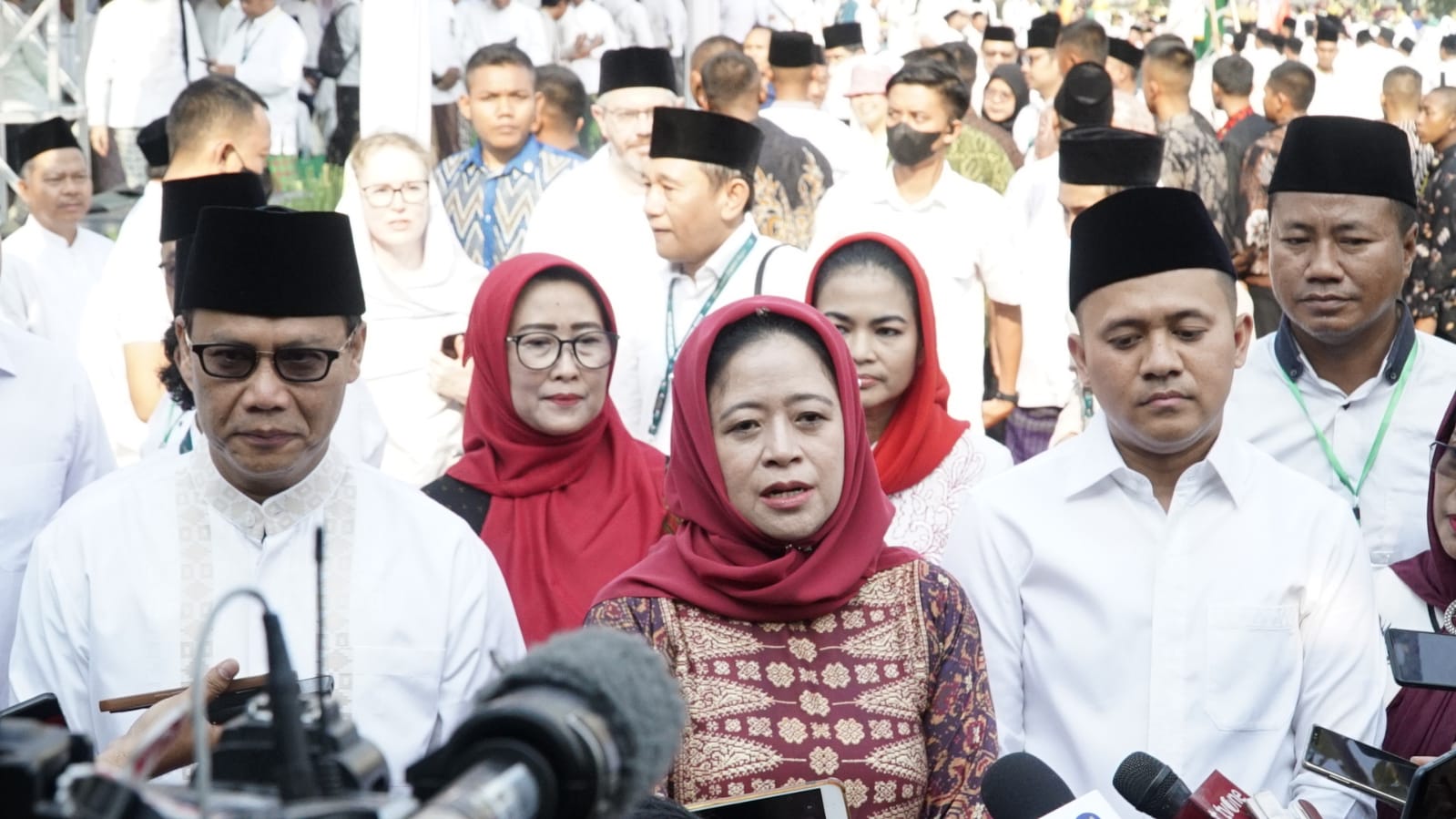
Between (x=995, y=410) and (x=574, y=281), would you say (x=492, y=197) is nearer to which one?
(x=995, y=410)

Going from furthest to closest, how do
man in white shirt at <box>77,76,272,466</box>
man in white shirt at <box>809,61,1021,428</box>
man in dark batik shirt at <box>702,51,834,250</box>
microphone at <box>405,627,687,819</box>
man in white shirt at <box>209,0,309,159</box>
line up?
man in white shirt at <box>209,0,309,159</box>
man in dark batik shirt at <box>702,51,834,250</box>
man in white shirt at <box>809,61,1021,428</box>
man in white shirt at <box>77,76,272,466</box>
microphone at <box>405,627,687,819</box>

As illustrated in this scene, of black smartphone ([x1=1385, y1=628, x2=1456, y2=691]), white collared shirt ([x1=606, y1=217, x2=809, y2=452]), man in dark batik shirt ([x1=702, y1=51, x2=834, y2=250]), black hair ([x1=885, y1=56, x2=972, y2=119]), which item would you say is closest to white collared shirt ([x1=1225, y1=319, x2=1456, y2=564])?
white collared shirt ([x1=606, y1=217, x2=809, y2=452])

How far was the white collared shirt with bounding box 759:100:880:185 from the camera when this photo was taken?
9.05 meters

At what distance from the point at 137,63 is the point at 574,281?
5.96m

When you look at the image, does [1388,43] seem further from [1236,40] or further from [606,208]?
[606,208]

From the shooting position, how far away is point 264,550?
10.4 feet

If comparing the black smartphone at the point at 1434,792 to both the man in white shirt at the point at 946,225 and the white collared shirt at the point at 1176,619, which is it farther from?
the man in white shirt at the point at 946,225

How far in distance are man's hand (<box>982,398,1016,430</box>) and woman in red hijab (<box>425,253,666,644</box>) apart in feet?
10.2

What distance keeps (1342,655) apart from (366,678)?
1649mm

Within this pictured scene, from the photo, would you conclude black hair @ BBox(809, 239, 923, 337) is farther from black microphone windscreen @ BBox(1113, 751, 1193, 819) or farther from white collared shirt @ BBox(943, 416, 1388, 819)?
black microphone windscreen @ BBox(1113, 751, 1193, 819)

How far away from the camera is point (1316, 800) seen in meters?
2.84

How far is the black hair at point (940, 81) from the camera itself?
7.65 meters

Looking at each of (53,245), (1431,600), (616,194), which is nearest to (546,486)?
(1431,600)

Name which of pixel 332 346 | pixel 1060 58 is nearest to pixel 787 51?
pixel 1060 58
